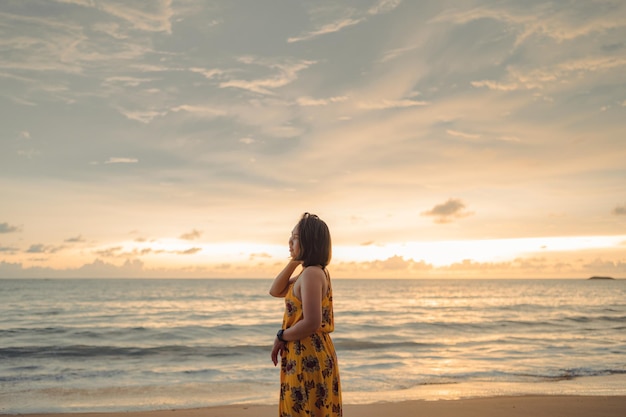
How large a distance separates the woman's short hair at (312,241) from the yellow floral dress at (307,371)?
0.25m

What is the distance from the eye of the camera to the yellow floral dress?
326 cm

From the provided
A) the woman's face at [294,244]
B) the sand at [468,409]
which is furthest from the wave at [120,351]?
the woman's face at [294,244]

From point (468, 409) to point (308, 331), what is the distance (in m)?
5.46

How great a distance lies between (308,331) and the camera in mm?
3117

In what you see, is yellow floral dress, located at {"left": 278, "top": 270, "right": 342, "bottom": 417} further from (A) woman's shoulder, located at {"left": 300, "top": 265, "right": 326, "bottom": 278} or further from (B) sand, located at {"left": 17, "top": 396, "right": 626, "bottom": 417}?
(B) sand, located at {"left": 17, "top": 396, "right": 626, "bottom": 417}

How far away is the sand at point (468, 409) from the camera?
7.34 meters

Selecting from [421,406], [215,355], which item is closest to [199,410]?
[421,406]

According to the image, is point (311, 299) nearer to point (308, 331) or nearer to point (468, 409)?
point (308, 331)

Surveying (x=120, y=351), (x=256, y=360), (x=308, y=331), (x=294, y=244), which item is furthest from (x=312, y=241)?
(x=120, y=351)

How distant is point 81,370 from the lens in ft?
44.1

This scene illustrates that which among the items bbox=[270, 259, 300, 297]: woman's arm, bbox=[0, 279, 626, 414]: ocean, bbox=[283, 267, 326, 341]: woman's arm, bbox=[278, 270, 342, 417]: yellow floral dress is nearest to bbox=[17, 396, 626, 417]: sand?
bbox=[0, 279, 626, 414]: ocean

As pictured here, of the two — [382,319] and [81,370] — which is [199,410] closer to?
[81,370]

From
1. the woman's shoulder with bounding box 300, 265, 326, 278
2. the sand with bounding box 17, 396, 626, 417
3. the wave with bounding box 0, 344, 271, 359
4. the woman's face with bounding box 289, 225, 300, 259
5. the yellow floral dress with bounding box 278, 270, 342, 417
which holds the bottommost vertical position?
the wave with bounding box 0, 344, 271, 359

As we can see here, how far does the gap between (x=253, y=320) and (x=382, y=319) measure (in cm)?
710
